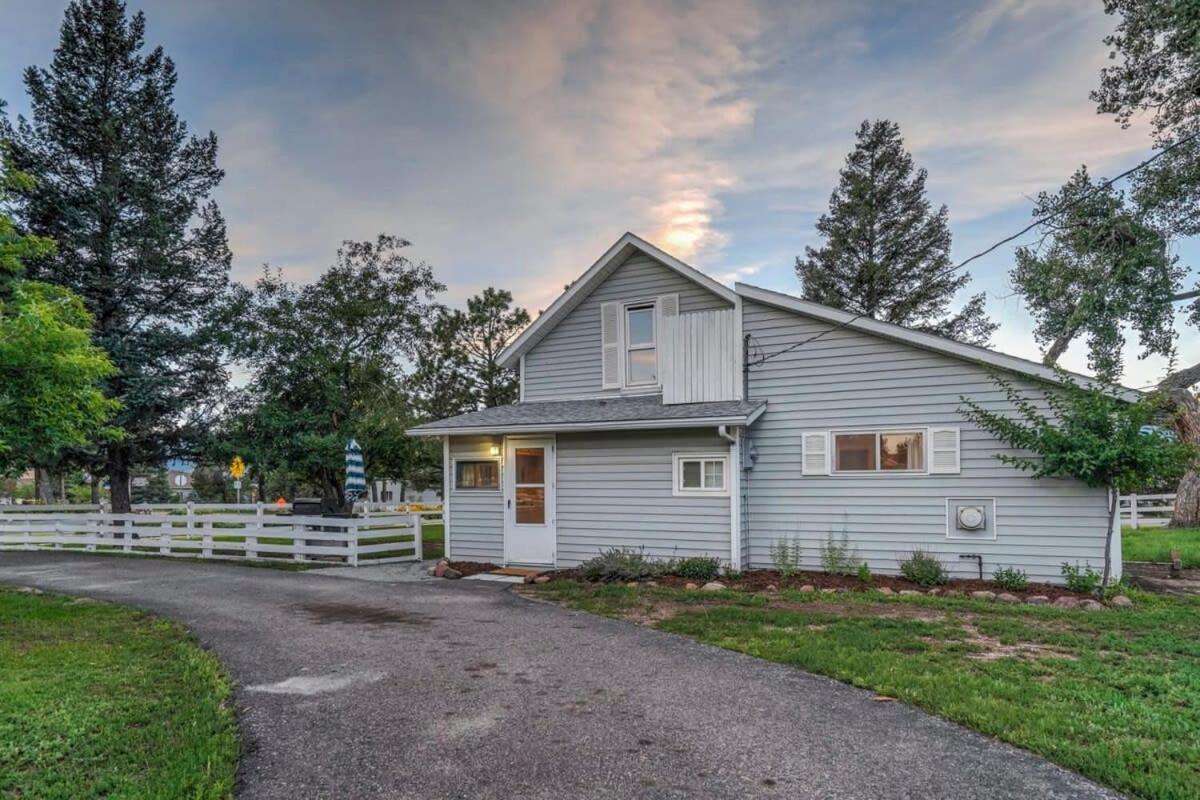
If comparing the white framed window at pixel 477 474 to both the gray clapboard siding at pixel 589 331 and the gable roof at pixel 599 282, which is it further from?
the gable roof at pixel 599 282

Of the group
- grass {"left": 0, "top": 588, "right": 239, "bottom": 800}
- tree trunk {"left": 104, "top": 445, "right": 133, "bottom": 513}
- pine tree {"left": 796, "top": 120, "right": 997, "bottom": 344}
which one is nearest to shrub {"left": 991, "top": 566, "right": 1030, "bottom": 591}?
grass {"left": 0, "top": 588, "right": 239, "bottom": 800}

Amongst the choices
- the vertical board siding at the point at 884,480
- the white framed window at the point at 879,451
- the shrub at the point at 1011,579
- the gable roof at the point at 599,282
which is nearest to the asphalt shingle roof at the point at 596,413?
the vertical board siding at the point at 884,480

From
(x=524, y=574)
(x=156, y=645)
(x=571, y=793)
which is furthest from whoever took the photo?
(x=524, y=574)

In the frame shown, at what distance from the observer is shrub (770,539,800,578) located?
9578mm

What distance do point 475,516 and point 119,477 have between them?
12.8 meters

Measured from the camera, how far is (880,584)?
8.73 meters

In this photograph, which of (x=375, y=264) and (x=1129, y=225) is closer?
(x=1129, y=225)

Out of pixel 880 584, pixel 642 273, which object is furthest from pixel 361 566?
pixel 880 584

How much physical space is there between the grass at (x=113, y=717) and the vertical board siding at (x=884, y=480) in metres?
7.61

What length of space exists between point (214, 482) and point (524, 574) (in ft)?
143

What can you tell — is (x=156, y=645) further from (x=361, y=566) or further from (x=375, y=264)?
(x=375, y=264)

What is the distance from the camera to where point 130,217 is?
17281 millimetres

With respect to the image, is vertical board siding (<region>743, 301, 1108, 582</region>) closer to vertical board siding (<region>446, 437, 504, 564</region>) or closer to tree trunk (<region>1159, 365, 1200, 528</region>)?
vertical board siding (<region>446, 437, 504, 564</region>)

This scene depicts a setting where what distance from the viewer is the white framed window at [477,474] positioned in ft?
37.3
